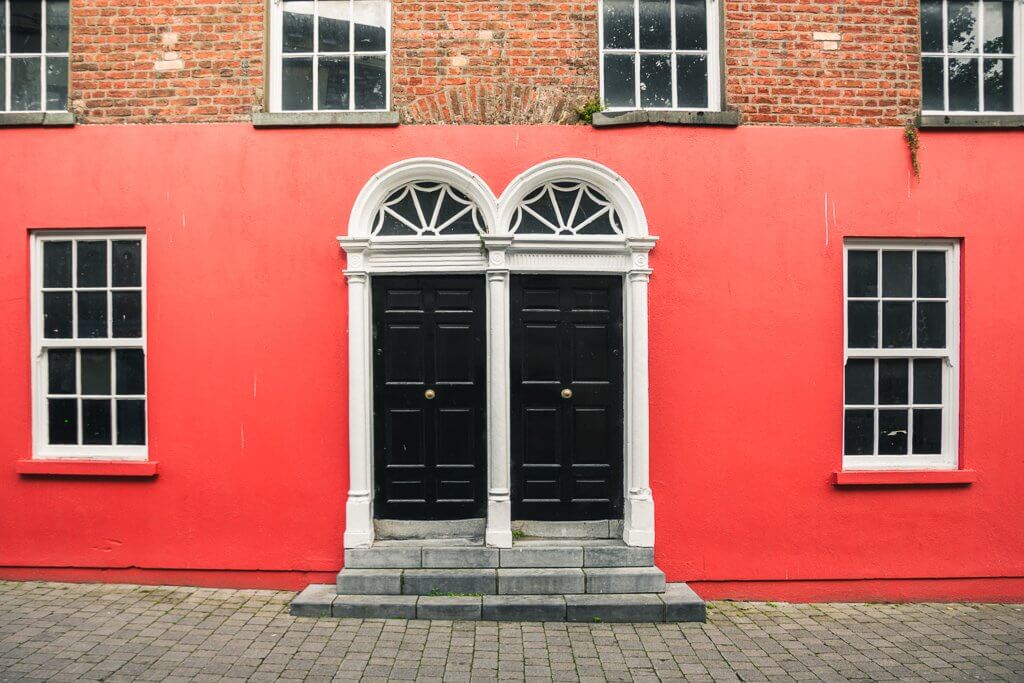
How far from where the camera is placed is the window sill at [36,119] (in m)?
6.07

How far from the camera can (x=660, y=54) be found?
20.5 ft

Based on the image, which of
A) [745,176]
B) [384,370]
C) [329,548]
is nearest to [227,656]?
[329,548]

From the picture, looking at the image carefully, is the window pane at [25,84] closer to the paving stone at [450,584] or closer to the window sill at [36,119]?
the window sill at [36,119]

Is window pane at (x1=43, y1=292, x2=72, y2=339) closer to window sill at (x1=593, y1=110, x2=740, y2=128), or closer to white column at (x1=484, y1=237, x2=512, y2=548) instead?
white column at (x1=484, y1=237, x2=512, y2=548)

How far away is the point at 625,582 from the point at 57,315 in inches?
204

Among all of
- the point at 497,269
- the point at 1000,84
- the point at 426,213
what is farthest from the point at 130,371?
the point at 1000,84

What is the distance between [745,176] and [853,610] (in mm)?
3564

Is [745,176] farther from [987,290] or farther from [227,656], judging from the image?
[227,656]

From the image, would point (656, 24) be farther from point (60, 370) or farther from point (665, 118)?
point (60, 370)

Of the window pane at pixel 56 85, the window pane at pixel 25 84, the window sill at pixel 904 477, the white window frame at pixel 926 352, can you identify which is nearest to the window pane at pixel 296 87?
the window pane at pixel 56 85

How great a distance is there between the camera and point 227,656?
4.80m

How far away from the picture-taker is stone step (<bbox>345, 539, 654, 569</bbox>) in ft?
19.1

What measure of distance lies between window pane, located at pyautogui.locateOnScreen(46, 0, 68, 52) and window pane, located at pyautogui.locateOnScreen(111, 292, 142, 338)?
2170mm

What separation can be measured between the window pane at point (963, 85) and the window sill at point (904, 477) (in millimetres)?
3057
